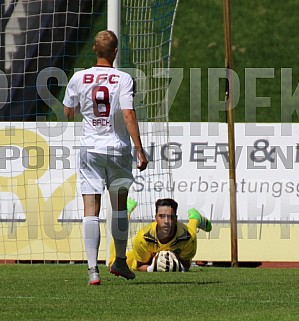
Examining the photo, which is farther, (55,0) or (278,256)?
(55,0)

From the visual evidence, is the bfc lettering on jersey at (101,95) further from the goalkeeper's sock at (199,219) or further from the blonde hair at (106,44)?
the goalkeeper's sock at (199,219)

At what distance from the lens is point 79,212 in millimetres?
12820

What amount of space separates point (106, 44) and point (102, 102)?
1.43 feet

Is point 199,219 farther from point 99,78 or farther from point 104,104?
point 99,78

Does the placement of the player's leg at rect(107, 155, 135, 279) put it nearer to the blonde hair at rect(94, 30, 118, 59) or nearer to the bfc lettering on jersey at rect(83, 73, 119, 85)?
the bfc lettering on jersey at rect(83, 73, 119, 85)

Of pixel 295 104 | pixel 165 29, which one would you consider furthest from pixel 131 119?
pixel 295 104

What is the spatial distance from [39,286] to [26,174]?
16.1 ft

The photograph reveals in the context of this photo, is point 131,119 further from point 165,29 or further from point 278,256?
point 278,256

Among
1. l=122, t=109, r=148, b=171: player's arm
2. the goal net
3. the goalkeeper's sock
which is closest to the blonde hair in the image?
l=122, t=109, r=148, b=171: player's arm

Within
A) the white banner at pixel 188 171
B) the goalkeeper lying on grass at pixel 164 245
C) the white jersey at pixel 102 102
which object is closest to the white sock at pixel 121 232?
the white jersey at pixel 102 102

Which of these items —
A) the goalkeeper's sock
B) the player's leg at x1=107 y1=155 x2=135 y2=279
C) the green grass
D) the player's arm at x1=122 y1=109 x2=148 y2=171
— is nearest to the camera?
the green grass

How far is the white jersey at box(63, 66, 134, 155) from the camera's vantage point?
315 inches

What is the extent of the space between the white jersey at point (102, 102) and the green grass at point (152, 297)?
108cm

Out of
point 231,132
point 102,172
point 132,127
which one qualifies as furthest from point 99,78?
point 231,132
